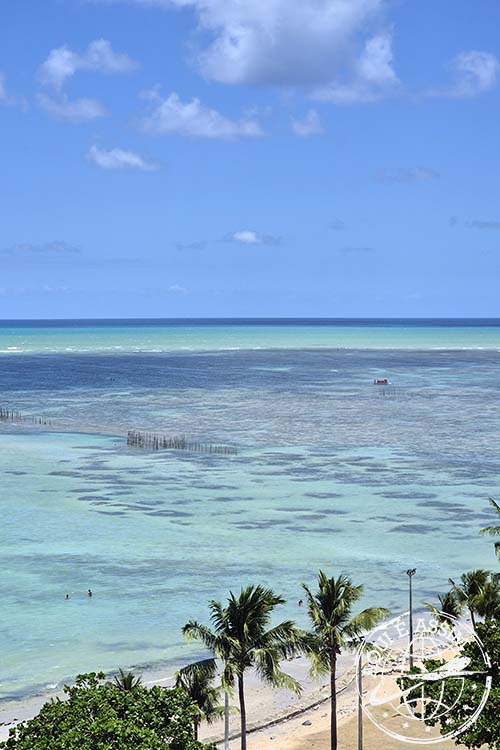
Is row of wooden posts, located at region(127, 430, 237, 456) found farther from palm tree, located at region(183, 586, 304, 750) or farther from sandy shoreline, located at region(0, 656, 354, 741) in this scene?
palm tree, located at region(183, 586, 304, 750)

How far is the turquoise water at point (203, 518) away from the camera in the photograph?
186 ft

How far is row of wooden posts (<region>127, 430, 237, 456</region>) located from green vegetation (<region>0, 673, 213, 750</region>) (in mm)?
74882

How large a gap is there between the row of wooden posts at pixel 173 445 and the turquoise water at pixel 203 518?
161 centimetres

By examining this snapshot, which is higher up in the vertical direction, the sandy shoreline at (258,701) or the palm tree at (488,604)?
the palm tree at (488,604)

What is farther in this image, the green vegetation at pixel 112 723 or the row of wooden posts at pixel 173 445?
the row of wooden posts at pixel 173 445

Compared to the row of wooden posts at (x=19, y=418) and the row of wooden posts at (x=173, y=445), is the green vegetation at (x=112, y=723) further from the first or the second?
the row of wooden posts at (x=19, y=418)

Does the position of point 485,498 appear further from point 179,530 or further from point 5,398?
point 5,398

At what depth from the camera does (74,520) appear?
3014 inches

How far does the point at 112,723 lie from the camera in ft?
90.2

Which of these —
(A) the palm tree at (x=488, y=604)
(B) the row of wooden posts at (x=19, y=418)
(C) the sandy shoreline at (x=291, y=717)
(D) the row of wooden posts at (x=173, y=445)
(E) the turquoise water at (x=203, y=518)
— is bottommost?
(C) the sandy shoreline at (x=291, y=717)

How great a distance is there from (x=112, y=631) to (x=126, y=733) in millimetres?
29026

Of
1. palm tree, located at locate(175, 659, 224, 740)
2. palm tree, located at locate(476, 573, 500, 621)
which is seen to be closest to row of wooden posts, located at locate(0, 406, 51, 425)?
palm tree, located at locate(476, 573, 500, 621)

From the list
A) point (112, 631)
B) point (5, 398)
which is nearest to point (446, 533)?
point (112, 631)

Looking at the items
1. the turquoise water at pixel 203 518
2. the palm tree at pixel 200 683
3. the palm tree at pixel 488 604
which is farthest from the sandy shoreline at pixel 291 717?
the palm tree at pixel 200 683
